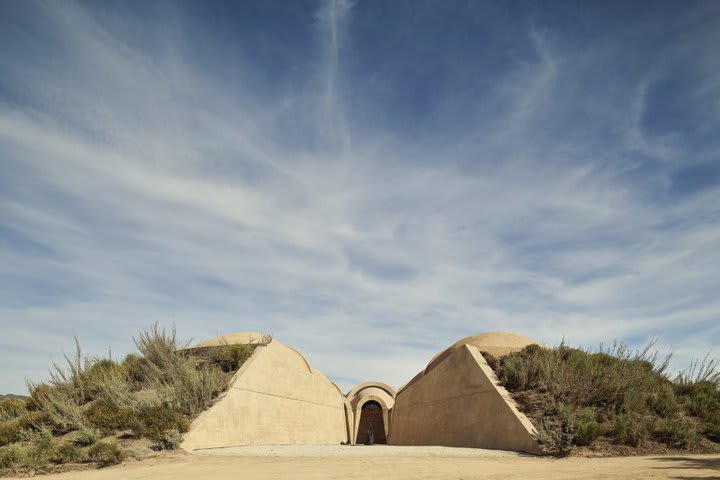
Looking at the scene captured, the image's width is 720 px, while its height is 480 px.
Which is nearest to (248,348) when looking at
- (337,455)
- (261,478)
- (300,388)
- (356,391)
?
(300,388)

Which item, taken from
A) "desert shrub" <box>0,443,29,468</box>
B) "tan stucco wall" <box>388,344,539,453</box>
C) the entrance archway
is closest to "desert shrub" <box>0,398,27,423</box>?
"desert shrub" <box>0,443,29,468</box>

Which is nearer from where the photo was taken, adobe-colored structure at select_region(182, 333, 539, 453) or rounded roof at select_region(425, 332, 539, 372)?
adobe-colored structure at select_region(182, 333, 539, 453)

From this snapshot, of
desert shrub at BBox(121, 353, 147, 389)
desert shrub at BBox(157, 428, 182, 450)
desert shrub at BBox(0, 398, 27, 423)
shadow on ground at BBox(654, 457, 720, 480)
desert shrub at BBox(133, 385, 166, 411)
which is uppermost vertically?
desert shrub at BBox(121, 353, 147, 389)

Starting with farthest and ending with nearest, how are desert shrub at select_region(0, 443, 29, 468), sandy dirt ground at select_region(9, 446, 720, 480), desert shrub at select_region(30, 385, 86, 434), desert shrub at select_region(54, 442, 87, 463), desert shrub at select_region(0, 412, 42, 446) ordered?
desert shrub at select_region(30, 385, 86, 434)
desert shrub at select_region(0, 412, 42, 446)
desert shrub at select_region(54, 442, 87, 463)
desert shrub at select_region(0, 443, 29, 468)
sandy dirt ground at select_region(9, 446, 720, 480)

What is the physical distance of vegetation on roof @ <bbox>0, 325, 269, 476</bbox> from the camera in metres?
8.62

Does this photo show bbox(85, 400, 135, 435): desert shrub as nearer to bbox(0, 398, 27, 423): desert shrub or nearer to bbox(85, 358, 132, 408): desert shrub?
bbox(85, 358, 132, 408): desert shrub

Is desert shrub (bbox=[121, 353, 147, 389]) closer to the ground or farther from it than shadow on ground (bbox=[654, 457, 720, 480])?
farther from it

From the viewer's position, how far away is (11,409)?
13.0 meters

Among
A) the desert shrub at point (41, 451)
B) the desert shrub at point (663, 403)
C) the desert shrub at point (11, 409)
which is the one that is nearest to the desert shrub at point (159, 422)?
the desert shrub at point (41, 451)

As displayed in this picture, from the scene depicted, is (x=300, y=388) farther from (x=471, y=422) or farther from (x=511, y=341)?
(x=511, y=341)

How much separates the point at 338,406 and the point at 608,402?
48.0 ft

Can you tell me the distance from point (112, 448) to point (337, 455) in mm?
4301

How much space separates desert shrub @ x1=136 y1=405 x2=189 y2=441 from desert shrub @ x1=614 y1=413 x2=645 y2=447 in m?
9.58

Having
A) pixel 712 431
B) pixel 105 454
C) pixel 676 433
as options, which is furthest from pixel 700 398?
pixel 105 454
